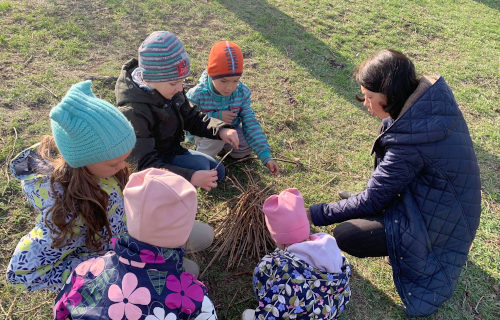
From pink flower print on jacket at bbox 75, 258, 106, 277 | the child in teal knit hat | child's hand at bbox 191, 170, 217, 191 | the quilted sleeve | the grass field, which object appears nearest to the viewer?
pink flower print on jacket at bbox 75, 258, 106, 277

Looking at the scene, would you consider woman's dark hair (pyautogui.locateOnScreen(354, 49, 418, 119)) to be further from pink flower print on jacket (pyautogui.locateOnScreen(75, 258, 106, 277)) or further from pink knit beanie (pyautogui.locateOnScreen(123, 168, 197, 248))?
pink flower print on jacket (pyautogui.locateOnScreen(75, 258, 106, 277))

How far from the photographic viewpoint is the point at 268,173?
3.56 m

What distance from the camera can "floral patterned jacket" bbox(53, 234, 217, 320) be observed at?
1479 millimetres

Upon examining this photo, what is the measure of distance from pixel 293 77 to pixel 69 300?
3.93 meters

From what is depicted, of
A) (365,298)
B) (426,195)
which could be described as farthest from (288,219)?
(365,298)

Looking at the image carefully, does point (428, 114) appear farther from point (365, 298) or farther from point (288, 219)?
point (365, 298)

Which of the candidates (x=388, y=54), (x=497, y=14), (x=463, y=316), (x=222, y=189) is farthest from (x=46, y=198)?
(x=497, y=14)

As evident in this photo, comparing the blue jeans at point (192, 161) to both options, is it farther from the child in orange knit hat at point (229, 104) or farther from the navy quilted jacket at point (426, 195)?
the navy quilted jacket at point (426, 195)

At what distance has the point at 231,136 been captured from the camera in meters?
2.95

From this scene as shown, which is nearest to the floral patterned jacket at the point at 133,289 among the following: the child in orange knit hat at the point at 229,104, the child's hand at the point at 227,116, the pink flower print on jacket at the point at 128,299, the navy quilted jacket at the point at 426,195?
the pink flower print on jacket at the point at 128,299

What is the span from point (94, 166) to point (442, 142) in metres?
1.97

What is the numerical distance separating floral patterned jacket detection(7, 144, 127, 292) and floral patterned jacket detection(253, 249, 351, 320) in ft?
3.45

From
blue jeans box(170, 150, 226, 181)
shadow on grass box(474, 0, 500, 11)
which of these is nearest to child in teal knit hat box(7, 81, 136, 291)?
blue jeans box(170, 150, 226, 181)

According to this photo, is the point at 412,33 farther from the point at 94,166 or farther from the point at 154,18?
the point at 94,166
